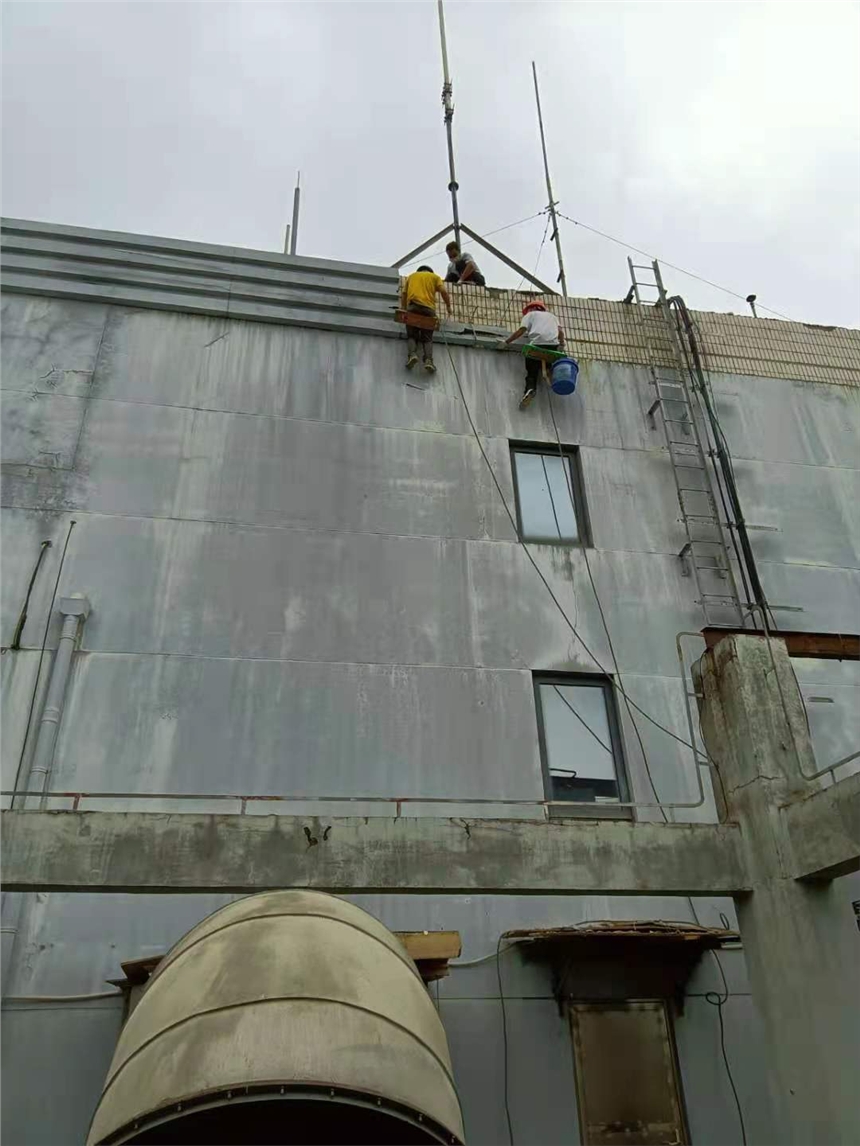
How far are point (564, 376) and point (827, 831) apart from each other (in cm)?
778

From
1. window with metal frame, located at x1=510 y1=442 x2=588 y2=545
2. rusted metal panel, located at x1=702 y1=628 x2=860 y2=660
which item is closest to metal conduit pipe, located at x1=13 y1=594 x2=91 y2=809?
window with metal frame, located at x1=510 y1=442 x2=588 y2=545

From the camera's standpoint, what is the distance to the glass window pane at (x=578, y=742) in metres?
10.2

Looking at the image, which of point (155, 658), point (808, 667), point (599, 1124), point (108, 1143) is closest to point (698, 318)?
point (808, 667)

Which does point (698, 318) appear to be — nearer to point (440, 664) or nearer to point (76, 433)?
point (440, 664)

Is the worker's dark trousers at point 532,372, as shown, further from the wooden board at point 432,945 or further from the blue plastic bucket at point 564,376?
the wooden board at point 432,945

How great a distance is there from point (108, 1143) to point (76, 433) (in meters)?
8.84

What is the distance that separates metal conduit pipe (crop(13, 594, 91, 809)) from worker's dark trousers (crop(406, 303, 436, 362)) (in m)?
6.10

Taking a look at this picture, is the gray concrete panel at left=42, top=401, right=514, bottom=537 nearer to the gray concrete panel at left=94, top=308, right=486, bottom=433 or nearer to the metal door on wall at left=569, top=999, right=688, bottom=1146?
the gray concrete panel at left=94, top=308, right=486, bottom=433

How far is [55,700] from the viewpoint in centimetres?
955

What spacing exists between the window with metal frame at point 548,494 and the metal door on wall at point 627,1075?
19.4 feet

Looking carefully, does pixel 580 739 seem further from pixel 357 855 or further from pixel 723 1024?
pixel 357 855

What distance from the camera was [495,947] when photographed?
29.4 feet

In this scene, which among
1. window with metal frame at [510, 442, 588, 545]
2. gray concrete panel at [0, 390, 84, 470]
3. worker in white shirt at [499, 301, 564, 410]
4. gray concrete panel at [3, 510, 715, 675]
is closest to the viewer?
gray concrete panel at [3, 510, 715, 675]

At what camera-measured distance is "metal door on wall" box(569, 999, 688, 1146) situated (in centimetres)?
831
